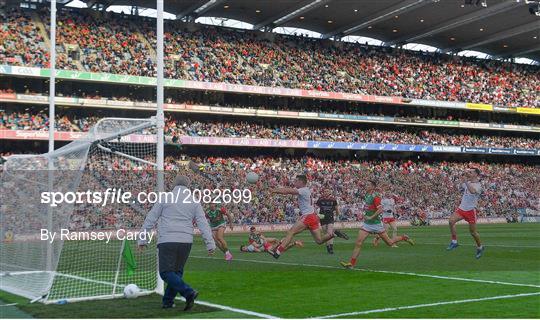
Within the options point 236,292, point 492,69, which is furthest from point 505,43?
point 236,292

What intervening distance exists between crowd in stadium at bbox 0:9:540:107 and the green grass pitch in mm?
35506

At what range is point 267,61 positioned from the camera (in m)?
60.8

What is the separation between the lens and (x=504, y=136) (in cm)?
7425

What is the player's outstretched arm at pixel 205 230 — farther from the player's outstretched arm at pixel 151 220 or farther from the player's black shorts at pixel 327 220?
the player's black shorts at pixel 327 220

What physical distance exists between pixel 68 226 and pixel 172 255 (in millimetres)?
4984

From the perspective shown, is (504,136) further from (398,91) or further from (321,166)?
(321,166)

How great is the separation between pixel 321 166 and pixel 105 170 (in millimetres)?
40138

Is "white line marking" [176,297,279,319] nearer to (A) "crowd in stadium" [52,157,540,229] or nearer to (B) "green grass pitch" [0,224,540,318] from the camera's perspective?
(B) "green grass pitch" [0,224,540,318]

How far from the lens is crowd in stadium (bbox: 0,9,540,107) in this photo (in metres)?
50.8

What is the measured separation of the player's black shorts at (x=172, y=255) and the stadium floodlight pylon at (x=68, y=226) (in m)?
2.30

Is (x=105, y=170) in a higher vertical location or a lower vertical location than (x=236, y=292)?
higher

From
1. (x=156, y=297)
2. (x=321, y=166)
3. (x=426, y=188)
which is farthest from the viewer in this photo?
(x=321, y=166)
